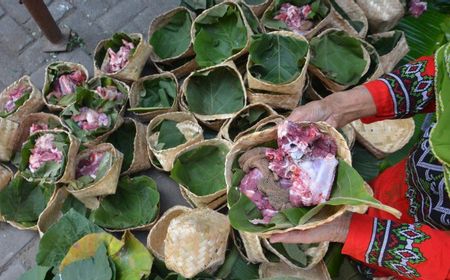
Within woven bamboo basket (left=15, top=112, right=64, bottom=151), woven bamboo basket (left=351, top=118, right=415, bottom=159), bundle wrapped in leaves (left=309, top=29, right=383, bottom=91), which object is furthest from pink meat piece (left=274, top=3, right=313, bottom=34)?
woven bamboo basket (left=15, top=112, right=64, bottom=151)

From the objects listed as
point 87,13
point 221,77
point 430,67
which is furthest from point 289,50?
point 87,13

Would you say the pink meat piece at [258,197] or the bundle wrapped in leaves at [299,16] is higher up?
the pink meat piece at [258,197]

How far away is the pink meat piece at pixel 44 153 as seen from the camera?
193 centimetres

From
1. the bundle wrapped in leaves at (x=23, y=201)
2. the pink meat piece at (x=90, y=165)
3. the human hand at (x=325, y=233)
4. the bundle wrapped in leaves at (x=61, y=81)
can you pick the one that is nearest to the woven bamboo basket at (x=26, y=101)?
the bundle wrapped in leaves at (x=61, y=81)

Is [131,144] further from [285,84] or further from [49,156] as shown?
[285,84]

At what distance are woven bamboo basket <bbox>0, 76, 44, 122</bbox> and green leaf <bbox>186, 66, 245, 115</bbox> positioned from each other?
0.70 meters

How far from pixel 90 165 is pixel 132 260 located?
462mm

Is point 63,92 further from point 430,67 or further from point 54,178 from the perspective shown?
point 430,67

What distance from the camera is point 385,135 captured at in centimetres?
208

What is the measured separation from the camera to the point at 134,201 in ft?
6.51

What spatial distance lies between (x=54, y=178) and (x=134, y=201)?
321 millimetres

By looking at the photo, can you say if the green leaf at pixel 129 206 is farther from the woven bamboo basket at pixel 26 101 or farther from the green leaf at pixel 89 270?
the woven bamboo basket at pixel 26 101

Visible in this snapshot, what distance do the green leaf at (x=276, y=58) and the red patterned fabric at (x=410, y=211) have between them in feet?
1.58

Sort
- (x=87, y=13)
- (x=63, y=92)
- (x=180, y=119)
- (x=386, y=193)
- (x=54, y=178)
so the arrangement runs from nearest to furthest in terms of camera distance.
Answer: (x=386, y=193), (x=54, y=178), (x=180, y=119), (x=63, y=92), (x=87, y=13)
